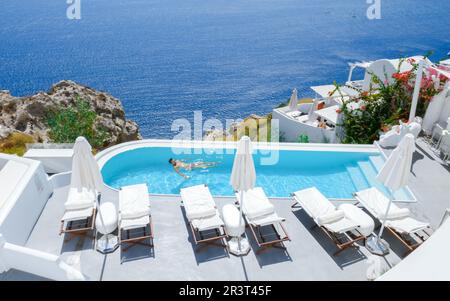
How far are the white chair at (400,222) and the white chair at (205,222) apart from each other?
3.66 metres

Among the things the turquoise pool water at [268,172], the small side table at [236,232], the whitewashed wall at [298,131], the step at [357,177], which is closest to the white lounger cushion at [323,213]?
the small side table at [236,232]

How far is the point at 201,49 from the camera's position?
248ft

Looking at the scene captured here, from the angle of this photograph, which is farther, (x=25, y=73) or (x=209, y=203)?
(x=25, y=73)

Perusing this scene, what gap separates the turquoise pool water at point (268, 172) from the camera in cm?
1106

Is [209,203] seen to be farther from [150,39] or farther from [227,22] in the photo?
[227,22]

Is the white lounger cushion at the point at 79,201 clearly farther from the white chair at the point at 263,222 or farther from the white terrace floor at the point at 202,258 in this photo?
the white chair at the point at 263,222

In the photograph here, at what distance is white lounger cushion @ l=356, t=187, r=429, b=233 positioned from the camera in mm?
7883

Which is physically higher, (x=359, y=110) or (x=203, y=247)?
(x=359, y=110)

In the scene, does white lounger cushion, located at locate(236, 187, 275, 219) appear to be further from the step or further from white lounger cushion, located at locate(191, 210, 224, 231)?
the step

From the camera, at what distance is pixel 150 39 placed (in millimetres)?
81562

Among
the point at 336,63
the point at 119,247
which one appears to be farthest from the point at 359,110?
the point at 336,63

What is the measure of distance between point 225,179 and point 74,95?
18.4 m

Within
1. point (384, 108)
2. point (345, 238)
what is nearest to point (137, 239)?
point (345, 238)

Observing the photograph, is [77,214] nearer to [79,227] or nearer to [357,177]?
[79,227]
